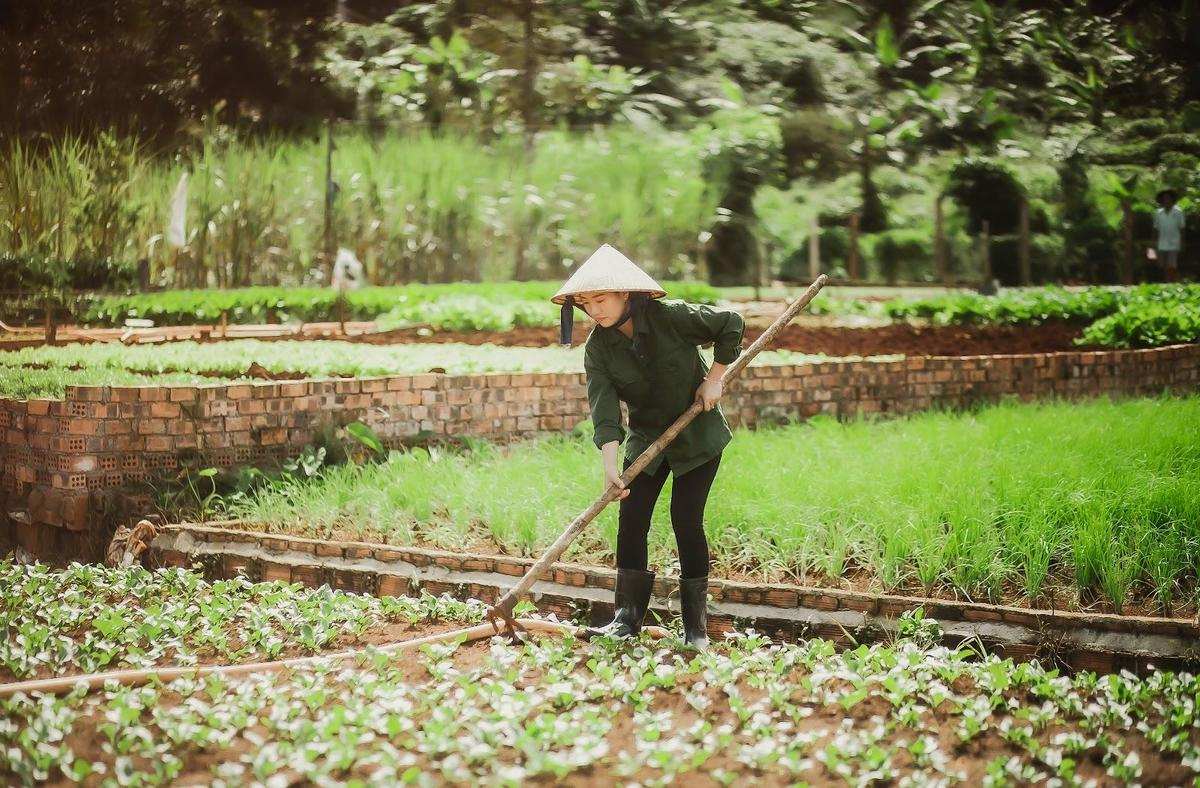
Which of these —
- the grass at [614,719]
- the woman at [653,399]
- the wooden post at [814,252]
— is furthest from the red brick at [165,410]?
the wooden post at [814,252]

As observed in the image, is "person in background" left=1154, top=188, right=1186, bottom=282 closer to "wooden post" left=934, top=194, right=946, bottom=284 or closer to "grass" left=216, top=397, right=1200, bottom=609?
"wooden post" left=934, top=194, right=946, bottom=284

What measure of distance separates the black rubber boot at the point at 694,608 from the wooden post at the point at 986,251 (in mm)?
4661

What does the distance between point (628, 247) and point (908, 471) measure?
3.26 metres

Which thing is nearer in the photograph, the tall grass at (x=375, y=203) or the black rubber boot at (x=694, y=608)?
the black rubber boot at (x=694, y=608)

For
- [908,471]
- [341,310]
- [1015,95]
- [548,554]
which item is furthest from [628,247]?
[548,554]

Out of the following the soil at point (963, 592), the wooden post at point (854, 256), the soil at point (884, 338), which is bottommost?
the soil at point (963, 592)

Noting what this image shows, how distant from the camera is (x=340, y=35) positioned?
5.98m

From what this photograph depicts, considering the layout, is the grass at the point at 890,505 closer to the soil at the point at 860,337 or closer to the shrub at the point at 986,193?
the soil at the point at 860,337

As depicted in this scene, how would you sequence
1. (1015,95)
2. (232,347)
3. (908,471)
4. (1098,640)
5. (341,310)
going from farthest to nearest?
(1015,95) < (341,310) < (232,347) < (908,471) < (1098,640)

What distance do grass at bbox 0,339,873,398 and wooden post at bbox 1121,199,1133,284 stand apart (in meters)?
2.13

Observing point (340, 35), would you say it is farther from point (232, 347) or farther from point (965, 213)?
point (965, 213)

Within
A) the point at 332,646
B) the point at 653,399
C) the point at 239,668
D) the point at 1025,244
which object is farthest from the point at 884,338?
the point at 239,668

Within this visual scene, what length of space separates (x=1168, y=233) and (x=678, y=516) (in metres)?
4.28

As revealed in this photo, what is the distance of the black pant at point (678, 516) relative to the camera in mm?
3088
